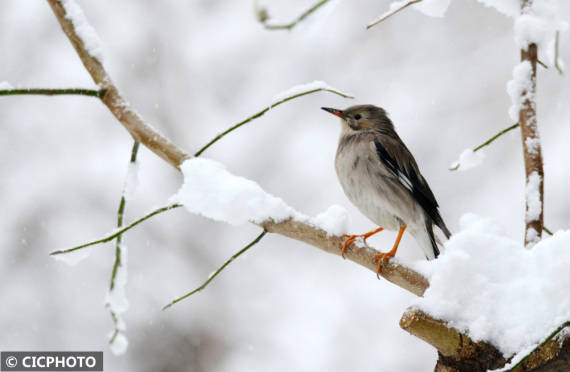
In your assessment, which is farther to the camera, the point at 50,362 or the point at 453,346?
the point at 50,362

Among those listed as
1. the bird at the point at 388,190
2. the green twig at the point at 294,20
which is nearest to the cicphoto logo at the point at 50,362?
the bird at the point at 388,190

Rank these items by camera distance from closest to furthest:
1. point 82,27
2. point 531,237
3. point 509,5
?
point 82,27 < point 531,237 < point 509,5

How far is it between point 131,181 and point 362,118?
3.04 metres

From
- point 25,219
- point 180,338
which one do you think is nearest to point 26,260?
point 25,219

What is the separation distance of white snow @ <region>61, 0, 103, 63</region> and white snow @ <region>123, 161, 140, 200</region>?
1.28 ft

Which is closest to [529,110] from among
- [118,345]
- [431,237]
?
[118,345]

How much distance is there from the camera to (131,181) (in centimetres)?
216

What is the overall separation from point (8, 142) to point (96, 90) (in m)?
8.90

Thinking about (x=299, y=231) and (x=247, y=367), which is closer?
(x=299, y=231)

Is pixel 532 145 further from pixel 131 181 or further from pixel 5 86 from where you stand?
pixel 5 86

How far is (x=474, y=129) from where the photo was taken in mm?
10109

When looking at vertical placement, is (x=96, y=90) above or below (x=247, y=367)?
above

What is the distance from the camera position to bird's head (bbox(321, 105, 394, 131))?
16.0 feet

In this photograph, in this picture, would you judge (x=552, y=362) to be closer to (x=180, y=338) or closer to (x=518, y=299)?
(x=518, y=299)
